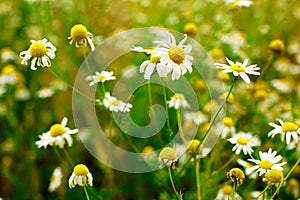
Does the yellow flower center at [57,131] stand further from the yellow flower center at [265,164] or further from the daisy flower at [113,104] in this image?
the yellow flower center at [265,164]

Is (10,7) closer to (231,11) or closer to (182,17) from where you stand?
(182,17)

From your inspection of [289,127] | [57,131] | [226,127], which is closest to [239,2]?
[226,127]

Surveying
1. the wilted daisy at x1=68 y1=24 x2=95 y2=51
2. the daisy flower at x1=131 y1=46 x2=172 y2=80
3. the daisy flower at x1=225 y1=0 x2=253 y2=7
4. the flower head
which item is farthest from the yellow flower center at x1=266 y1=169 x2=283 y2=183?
the daisy flower at x1=225 y1=0 x2=253 y2=7

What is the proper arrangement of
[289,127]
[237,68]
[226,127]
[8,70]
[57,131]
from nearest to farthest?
[237,68] < [289,127] < [57,131] < [226,127] < [8,70]

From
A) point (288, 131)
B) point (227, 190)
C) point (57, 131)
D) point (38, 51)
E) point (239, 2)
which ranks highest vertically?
point (239, 2)

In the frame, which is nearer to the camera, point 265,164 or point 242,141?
point 265,164

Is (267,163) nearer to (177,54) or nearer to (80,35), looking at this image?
(177,54)

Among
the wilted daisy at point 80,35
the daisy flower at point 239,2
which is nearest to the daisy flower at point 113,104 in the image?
the wilted daisy at point 80,35

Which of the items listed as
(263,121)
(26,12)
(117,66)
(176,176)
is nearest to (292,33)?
(117,66)
